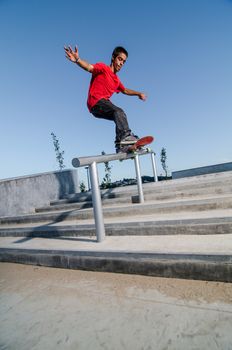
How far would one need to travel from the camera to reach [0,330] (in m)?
1.41

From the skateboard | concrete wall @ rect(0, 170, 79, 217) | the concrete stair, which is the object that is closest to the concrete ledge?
the concrete stair

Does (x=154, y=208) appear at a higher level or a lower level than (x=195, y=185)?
lower

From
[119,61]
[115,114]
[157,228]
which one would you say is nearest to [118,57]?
[119,61]

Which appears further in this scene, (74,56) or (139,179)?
(139,179)

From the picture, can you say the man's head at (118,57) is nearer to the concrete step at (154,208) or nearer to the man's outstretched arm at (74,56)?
the man's outstretched arm at (74,56)

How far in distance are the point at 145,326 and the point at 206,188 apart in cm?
270

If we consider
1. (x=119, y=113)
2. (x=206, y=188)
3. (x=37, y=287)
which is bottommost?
(x=37, y=287)

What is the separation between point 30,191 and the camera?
6.36 metres

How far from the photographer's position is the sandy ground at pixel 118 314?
1.15m

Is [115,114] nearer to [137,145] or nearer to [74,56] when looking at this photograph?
[137,145]

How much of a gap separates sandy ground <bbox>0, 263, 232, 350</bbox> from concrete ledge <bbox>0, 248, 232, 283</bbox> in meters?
0.05

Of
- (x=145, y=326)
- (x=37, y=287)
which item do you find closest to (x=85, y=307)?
(x=145, y=326)

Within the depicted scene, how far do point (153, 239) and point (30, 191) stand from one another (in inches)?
194

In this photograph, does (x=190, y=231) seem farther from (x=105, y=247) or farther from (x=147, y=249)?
(x=105, y=247)
